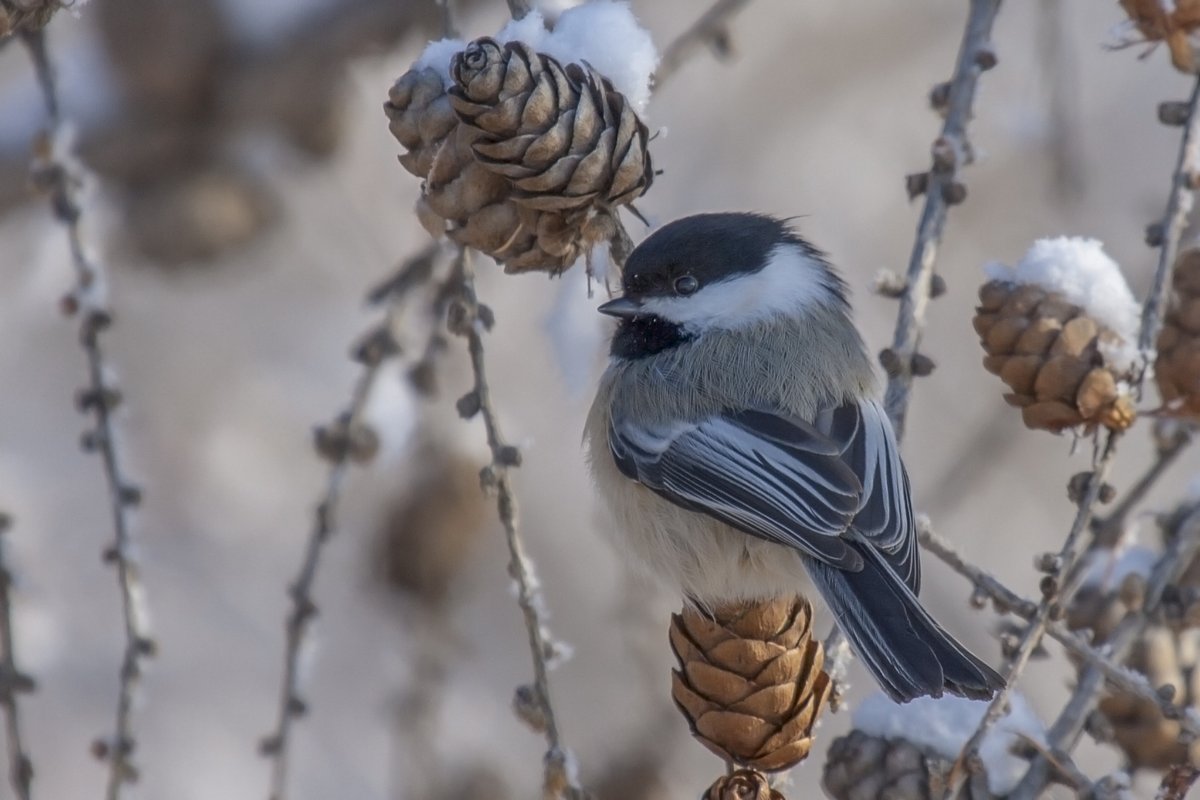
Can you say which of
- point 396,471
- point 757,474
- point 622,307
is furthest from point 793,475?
point 396,471

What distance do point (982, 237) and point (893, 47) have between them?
577 mm

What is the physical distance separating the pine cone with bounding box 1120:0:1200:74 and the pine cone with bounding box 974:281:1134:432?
0.85 ft

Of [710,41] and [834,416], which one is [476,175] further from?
[710,41]

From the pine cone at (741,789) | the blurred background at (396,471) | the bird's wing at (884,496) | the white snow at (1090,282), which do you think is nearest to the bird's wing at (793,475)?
the bird's wing at (884,496)

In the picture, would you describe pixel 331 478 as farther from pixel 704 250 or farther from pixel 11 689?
pixel 704 250

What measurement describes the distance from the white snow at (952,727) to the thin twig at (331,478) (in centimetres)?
59

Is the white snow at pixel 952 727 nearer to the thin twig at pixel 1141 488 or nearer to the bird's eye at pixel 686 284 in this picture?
the thin twig at pixel 1141 488

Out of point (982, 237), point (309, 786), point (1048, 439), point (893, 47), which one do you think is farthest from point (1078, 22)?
point (309, 786)

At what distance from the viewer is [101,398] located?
1.39m

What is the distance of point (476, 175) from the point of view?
1.19 m

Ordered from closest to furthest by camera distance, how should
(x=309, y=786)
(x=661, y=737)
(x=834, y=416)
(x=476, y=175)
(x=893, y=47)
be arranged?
1. (x=476, y=175)
2. (x=834, y=416)
3. (x=661, y=737)
4. (x=309, y=786)
5. (x=893, y=47)

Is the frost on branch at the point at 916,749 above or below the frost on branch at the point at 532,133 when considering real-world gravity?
below

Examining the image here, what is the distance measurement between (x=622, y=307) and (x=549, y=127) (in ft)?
1.58

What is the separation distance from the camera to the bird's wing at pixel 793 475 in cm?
141
